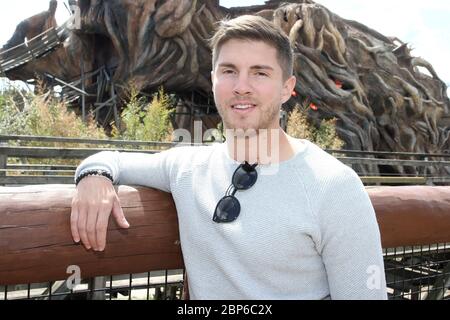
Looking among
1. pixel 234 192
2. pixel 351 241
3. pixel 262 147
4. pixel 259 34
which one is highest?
pixel 259 34

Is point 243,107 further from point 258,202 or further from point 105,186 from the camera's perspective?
point 105,186

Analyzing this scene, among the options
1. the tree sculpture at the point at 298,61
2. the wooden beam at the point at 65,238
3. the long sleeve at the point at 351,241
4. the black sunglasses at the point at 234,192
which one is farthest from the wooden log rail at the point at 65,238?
the tree sculpture at the point at 298,61

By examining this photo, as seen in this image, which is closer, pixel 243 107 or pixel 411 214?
pixel 243 107

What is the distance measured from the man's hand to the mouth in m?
0.41

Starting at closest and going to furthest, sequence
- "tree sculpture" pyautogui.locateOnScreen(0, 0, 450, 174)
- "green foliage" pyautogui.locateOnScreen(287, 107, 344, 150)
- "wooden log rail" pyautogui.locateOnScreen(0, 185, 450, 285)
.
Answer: "wooden log rail" pyautogui.locateOnScreen(0, 185, 450, 285), "green foliage" pyautogui.locateOnScreen(287, 107, 344, 150), "tree sculpture" pyautogui.locateOnScreen(0, 0, 450, 174)

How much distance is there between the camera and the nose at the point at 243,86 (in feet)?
4.13

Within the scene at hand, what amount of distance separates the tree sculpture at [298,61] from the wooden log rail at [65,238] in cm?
1414

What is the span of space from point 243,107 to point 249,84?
0.22ft

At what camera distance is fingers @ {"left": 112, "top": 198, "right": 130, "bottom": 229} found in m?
1.16

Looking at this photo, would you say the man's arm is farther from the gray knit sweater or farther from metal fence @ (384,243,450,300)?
metal fence @ (384,243,450,300)

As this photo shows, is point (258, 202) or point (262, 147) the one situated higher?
point (262, 147)

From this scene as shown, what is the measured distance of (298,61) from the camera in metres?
15.6

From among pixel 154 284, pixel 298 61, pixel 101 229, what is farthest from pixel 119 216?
pixel 298 61

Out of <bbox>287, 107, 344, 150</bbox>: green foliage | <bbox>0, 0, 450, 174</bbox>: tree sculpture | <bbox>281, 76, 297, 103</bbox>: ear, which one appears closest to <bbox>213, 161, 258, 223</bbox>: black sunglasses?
<bbox>281, 76, 297, 103</bbox>: ear
